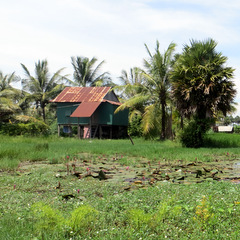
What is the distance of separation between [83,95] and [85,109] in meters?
2.87

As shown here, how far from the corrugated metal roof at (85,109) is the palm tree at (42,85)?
29.5ft

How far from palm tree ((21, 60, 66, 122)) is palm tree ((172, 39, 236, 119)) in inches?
900

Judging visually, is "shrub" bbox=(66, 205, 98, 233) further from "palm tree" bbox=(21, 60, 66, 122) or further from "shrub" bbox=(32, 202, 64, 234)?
"palm tree" bbox=(21, 60, 66, 122)

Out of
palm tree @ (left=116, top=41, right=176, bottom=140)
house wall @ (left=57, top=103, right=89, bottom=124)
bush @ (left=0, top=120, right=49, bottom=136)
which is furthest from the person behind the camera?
house wall @ (left=57, top=103, right=89, bottom=124)

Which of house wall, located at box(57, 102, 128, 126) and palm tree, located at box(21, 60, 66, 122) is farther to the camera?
palm tree, located at box(21, 60, 66, 122)

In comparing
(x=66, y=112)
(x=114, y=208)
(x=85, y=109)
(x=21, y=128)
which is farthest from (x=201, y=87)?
(x=66, y=112)

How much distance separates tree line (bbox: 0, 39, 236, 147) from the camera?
17.1m

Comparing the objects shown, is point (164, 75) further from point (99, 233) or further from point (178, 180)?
point (99, 233)

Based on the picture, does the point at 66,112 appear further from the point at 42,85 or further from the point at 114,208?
the point at 114,208

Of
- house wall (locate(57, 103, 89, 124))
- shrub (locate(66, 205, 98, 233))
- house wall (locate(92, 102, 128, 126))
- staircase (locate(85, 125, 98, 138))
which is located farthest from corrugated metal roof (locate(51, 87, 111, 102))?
shrub (locate(66, 205, 98, 233))

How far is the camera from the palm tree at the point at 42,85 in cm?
3806

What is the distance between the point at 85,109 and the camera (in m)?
29.3

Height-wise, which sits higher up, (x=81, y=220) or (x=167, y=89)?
(x=167, y=89)

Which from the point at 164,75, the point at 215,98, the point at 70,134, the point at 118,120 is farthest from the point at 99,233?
the point at 70,134
